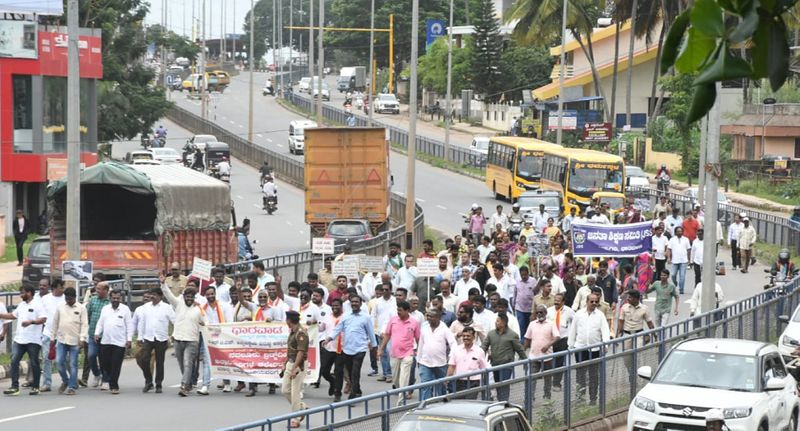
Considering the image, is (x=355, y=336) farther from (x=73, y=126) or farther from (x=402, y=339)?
(x=73, y=126)

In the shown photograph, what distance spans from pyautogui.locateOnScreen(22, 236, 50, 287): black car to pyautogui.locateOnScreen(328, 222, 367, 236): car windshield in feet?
29.8

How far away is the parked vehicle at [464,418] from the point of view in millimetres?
11578

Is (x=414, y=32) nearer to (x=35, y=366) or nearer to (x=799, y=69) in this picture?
(x=35, y=366)

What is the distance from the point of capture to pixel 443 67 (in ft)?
333

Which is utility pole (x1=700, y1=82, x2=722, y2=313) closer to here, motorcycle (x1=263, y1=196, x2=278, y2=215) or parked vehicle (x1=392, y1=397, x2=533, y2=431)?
parked vehicle (x1=392, y1=397, x2=533, y2=431)

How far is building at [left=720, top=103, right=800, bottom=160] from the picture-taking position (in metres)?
62.2

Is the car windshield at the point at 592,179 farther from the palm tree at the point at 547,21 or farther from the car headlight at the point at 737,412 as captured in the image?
the car headlight at the point at 737,412

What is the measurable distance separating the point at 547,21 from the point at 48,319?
189 ft

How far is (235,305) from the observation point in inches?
815

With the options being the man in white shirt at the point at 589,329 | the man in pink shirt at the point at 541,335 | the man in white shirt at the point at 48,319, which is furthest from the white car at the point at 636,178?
the man in white shirt at the point at 48,319

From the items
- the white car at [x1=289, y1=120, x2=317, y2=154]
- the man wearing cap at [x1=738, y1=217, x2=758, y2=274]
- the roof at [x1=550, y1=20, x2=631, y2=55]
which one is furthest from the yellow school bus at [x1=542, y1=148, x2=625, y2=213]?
the roof at [x1=550, y1=20, x2=631, y2=55]

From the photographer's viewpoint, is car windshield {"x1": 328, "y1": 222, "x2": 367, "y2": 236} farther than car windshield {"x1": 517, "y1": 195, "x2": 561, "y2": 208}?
No

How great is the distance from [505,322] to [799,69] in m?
52.9

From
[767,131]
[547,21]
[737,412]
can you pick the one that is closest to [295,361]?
[737,412]
